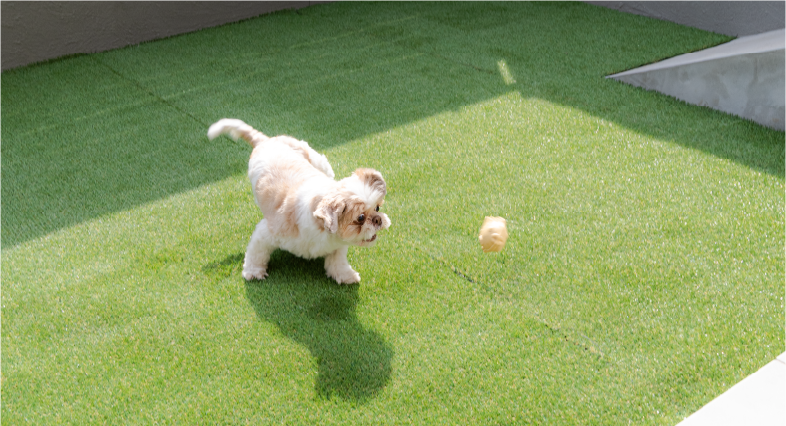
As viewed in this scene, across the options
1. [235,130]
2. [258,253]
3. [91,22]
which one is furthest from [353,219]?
[91,22]

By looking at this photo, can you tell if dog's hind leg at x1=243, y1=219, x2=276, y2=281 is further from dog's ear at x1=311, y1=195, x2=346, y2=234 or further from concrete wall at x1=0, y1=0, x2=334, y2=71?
concrete wall at x1=0, y1=0, x2=334, y2=71

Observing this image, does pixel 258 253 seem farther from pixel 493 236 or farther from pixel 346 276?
pixel 493 236

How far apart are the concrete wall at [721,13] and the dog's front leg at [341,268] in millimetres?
5264

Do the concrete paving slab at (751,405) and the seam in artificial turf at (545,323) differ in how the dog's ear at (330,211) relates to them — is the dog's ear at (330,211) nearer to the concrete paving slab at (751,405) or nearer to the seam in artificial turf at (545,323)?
the seam in artificial turf at (545,323)

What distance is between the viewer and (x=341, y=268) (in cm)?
331

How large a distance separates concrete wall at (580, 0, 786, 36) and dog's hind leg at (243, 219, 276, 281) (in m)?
5.51

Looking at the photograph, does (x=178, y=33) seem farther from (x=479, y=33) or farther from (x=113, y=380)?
(x=113, y=380)

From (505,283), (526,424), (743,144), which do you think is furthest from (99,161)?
(743,144)

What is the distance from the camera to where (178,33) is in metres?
7.42

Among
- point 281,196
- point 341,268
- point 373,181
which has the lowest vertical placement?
point 341,268

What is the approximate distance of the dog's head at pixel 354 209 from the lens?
2791 mm

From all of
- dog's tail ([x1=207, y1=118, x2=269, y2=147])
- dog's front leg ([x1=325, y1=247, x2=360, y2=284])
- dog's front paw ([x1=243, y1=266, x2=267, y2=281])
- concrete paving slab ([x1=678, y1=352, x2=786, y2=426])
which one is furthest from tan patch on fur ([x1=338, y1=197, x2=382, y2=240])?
concrete paving slab ([x1=678, y1=352, x2=786, y2=426])

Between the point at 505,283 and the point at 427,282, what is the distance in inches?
15.4

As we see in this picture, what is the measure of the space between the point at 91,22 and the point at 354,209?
5.49m
